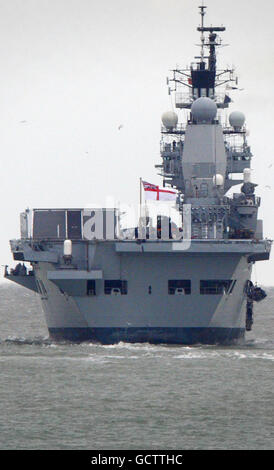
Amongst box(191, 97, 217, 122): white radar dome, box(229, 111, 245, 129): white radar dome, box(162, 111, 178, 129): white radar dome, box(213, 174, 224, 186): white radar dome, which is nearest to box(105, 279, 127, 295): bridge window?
box(213, 174, 224, 186): white radar dome

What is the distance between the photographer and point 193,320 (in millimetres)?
49062

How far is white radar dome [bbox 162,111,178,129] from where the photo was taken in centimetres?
5944

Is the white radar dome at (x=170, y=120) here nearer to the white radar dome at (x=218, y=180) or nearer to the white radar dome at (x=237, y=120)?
the white radar dome at (x=237, y=120)

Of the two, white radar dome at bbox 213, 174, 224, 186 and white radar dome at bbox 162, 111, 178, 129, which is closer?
white radar dome at bbox 213, 174, 224, 186

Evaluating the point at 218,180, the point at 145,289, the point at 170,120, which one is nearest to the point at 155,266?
the point at 145,289

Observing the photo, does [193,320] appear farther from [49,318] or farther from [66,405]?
[66,405]

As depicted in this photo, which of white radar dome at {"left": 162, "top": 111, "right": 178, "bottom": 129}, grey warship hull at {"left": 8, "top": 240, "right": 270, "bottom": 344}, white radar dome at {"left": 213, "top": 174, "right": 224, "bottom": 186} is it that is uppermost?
white radar dome at {"left": 162, "top": 111, "right": 178, "bottom": 129}

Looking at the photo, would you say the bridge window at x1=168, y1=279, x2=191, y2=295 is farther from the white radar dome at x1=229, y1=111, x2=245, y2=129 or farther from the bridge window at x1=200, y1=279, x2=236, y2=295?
the white radar dome at x1=229, y1=111, x2=245, y2=129

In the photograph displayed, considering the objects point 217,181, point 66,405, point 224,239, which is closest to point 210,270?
point 224,239

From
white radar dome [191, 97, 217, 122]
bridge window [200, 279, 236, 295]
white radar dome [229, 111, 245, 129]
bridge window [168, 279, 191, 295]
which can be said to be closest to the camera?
bridge window [168, 279, 191, 295]

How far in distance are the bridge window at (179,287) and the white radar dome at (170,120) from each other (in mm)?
13199

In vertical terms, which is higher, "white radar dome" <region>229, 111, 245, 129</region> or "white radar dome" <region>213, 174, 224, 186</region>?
"white radar dome" <region>229, 111, 245, 129</region>

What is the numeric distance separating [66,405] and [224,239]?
17.5 meters

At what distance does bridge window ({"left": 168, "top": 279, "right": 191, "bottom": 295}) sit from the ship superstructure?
0.04 m
